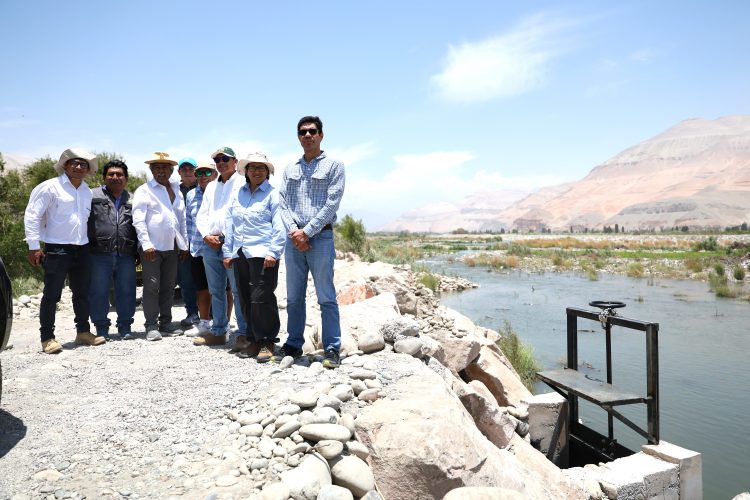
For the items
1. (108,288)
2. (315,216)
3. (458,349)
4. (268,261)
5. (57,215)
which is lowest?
(458,349)

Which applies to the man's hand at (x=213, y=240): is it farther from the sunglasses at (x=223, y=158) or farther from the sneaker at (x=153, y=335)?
the sneaker at (x=153, y=335)

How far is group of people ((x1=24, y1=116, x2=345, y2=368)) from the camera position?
4.18m

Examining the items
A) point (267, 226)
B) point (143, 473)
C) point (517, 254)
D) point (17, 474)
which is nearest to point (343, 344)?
point (267, 226)

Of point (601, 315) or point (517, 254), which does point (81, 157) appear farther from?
point (517, 254)

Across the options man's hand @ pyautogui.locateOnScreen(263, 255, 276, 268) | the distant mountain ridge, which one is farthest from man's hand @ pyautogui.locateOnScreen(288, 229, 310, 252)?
the distant mountain ridge

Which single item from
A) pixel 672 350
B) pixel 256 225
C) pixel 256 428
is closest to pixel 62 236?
pixel 256 225

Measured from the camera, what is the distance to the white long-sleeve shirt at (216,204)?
4.99m

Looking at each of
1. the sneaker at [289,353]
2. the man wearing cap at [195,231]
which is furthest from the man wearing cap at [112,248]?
the sneaker at [289,353]

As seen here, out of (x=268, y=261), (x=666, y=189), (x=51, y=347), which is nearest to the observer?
(x=268, y=261)

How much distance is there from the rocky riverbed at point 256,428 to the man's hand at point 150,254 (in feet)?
3.21

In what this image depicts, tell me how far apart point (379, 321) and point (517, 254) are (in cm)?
3391

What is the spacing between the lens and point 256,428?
2.99m

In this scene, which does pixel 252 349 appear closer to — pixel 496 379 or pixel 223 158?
pixel 223 158

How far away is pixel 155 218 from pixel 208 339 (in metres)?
1.46
